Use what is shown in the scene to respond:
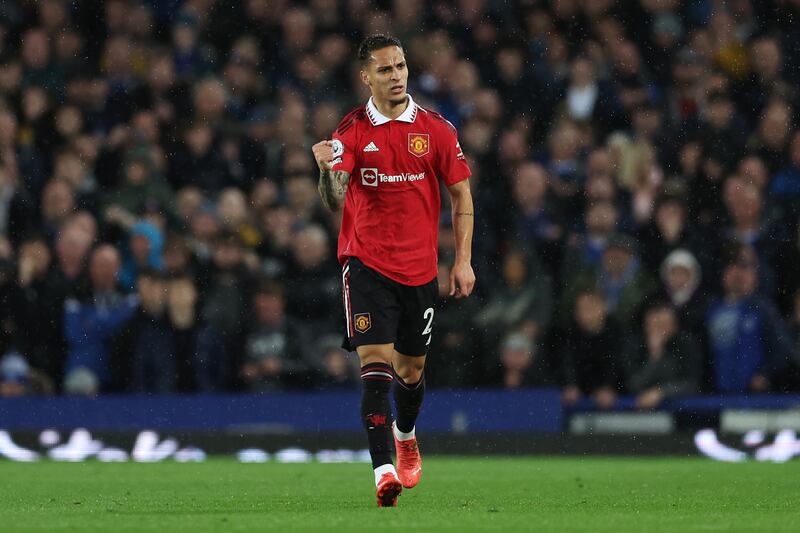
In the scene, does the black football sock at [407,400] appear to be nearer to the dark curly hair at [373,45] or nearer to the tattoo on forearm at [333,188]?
the tattoo on forearm at [333,188]

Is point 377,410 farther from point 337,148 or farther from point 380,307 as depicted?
point 337,148

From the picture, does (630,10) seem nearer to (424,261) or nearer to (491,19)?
(491,19)

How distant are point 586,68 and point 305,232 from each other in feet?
12.2

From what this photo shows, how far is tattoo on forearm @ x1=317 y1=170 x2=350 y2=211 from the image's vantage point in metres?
7.97

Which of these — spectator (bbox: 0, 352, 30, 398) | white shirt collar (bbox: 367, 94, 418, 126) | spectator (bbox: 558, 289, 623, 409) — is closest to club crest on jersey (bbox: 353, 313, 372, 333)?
white shirt collar (bbox: 367, 94, 418, 126)

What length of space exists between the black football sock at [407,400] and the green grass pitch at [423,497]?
1.32 feet

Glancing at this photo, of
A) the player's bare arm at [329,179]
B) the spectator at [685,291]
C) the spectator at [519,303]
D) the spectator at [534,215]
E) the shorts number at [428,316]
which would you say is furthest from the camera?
the spectator at [534,215]

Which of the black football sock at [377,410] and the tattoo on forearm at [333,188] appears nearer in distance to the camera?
the black football sock at [377,410]

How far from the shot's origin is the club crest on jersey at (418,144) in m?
8.37

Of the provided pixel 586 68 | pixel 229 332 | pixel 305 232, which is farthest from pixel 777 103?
pixel 229 332

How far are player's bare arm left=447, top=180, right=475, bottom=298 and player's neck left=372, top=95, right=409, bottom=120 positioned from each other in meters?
0.50

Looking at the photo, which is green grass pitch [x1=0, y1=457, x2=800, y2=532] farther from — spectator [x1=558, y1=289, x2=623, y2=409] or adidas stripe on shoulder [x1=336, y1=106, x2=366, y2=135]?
adidas stripe on shoulder [x1=336, y1=106, x2=366, y2=135]

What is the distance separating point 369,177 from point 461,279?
0.73 m

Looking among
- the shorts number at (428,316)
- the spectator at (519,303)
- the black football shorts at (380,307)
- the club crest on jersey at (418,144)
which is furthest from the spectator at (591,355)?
the club crest on jersey at (418,144)
